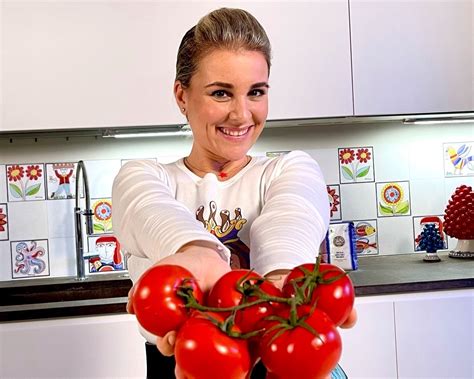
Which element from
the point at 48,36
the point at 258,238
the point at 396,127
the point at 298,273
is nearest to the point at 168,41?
the point at 48,36

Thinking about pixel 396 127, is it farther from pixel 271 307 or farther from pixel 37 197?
pixel 271 307

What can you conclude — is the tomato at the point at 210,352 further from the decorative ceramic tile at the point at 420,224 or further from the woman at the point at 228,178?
the decorative ceramic tile at the point at 420,224

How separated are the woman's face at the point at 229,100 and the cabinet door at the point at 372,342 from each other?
3.09ft

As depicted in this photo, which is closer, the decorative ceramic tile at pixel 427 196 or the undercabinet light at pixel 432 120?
the undercabinet light at pixel 432 120

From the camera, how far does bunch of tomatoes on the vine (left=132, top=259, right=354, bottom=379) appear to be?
0.56 meters

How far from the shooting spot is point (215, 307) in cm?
62

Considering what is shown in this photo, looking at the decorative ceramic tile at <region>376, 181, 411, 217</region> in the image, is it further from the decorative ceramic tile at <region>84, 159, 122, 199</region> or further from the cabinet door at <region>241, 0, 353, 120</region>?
the decorative ceramic tile at <region>84, 159, 122, 199</region>

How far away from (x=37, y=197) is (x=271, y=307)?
6.10ft

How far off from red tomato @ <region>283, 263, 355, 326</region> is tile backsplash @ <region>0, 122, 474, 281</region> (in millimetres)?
1710

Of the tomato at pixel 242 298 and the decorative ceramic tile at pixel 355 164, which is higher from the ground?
the decorative ceramic tile at pixel 355 164

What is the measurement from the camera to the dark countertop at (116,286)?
180cm

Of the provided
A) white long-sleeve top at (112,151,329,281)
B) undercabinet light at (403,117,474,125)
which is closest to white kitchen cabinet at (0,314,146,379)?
white long-sleeve top at (112,151,329,281)

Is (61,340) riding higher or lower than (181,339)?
lower

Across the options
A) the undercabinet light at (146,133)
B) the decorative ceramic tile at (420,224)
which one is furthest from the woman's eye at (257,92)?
the decorative ceramic tile at (420,224)
